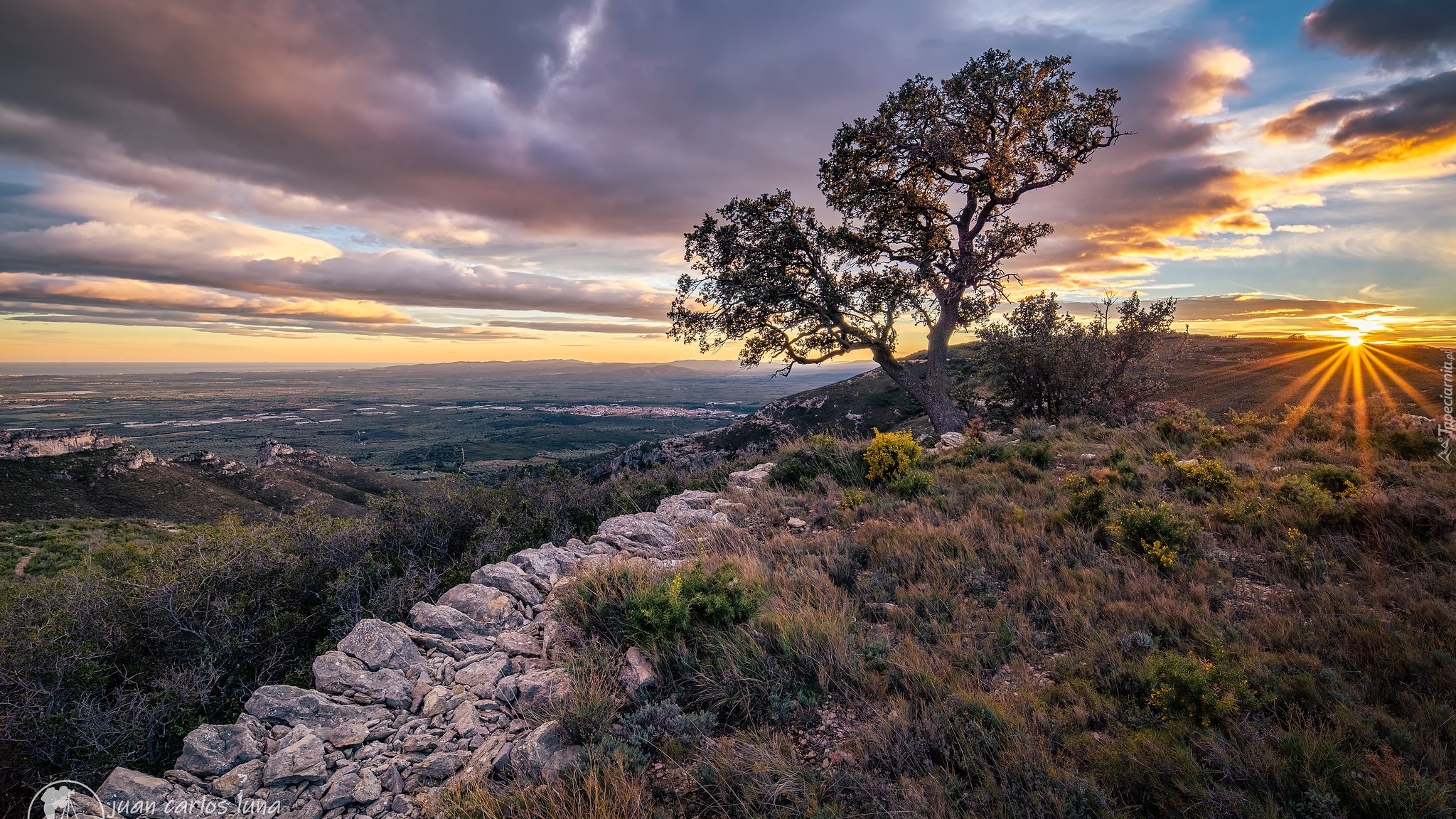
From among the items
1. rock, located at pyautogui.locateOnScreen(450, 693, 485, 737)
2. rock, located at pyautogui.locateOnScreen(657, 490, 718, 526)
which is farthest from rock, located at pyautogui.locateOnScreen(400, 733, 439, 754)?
rock, located at pyautogui.locateOnScreen(657, 490, 718, 526)

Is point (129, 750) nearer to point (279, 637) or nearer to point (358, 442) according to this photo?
point (279, 637)

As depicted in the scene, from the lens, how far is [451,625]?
479 cm

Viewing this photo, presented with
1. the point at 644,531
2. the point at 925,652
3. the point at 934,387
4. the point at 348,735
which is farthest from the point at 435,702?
the point at 934,387

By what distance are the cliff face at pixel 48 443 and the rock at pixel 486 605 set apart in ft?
250

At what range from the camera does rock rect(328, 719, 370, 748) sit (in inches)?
138

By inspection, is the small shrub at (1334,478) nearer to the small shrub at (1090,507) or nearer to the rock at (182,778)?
the small shrub at (1090,507)

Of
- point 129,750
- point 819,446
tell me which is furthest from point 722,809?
point 819,446

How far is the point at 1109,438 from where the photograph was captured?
11.2m

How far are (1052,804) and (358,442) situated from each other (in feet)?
495

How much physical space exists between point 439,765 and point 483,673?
0.87 meters

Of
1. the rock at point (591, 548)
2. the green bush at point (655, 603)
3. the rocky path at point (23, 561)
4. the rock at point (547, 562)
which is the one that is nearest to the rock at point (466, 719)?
the green bush at point (655, 603)

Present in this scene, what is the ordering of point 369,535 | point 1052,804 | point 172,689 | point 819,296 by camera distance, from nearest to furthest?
point 1052,804, point 172,689, point 369,535, point 819,296

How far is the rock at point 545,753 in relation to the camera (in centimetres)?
342

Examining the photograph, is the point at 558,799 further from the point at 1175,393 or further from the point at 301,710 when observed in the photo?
the point at 1175,393
